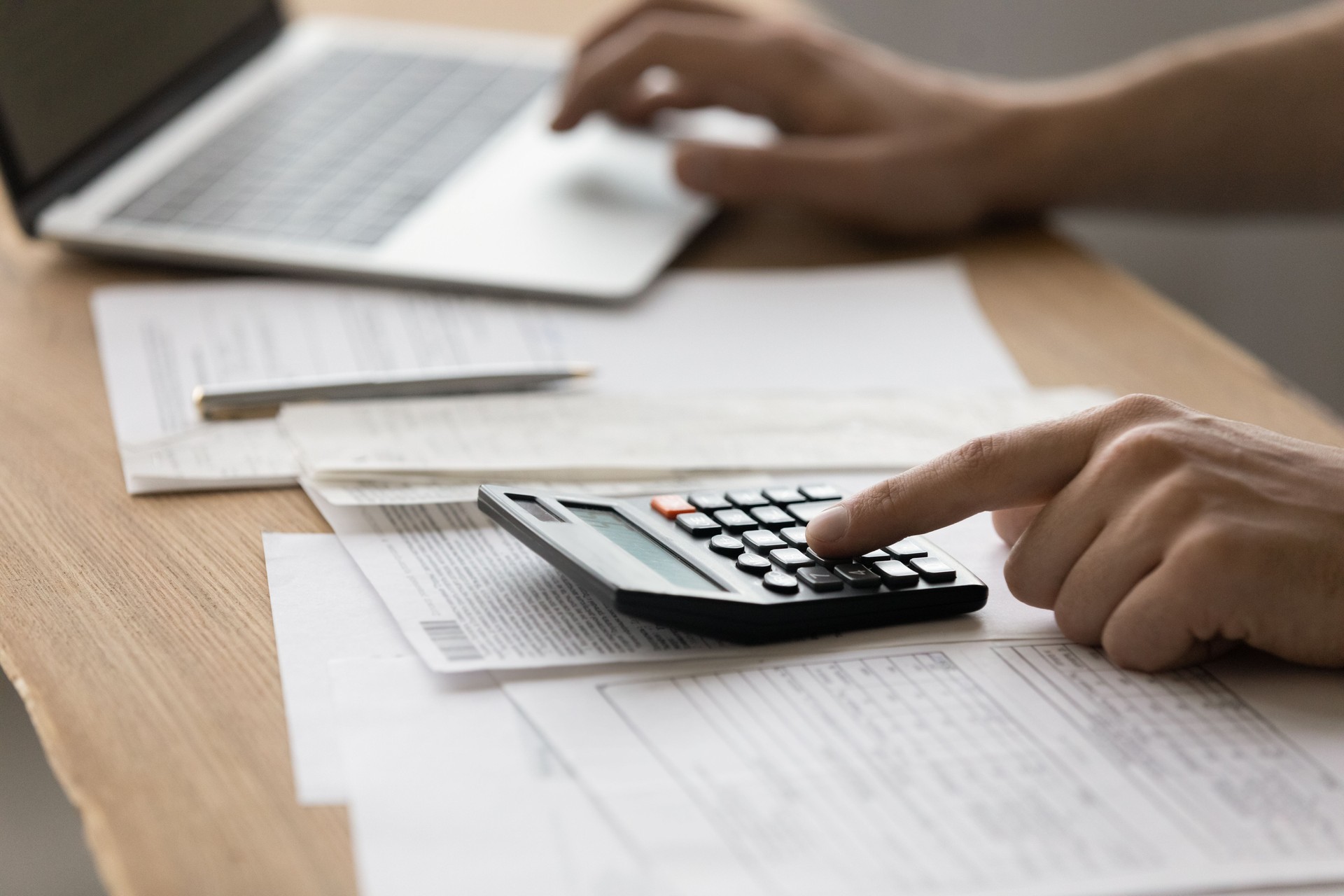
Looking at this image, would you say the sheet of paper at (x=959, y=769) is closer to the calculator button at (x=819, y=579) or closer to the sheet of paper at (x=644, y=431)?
the calculator button at (x=819, y=579)

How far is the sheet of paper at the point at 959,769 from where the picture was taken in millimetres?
358

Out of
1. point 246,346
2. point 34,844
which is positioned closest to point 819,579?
point 246,346

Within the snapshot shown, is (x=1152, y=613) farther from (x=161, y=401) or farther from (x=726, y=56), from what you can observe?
(x=726, y=56)

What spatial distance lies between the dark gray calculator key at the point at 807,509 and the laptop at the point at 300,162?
0.97ft

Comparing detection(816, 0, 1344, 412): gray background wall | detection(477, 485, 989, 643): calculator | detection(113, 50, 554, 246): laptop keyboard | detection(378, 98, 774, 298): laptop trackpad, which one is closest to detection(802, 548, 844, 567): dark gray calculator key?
detection(477, 485, 989, 643): calculator

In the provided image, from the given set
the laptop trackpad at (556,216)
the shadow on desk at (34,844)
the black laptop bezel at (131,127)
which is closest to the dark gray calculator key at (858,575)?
the laptop trackpad at (556,216)

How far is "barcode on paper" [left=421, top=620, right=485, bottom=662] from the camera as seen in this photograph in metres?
0.44

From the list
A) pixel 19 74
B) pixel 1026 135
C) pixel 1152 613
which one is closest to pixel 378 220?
pixel 19 74

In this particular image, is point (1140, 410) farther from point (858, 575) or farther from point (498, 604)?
point (498, 604)

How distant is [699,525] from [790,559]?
0.04 meters

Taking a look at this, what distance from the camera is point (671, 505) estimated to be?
1.70 feet

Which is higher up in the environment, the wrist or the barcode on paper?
the wrist

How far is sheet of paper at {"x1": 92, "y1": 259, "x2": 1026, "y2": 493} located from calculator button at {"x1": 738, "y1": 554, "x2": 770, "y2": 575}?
0.22 meters

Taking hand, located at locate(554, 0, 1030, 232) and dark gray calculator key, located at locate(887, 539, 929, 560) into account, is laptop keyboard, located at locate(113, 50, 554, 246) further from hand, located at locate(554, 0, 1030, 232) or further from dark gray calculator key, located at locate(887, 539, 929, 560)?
dark gray calculator key, located at locate(887, 539, 929, 560)
